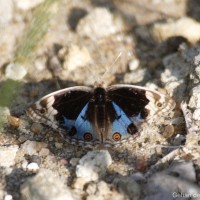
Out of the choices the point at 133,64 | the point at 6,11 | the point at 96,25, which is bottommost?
the point at 133,64

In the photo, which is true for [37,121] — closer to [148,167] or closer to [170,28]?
[148,167]

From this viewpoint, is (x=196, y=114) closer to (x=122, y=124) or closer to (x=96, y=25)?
(x=122, y=124)

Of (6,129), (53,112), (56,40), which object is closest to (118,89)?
(53,112)

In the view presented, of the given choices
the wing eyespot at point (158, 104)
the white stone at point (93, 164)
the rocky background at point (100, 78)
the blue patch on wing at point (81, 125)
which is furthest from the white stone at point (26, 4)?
the white stone at point (93, 164)

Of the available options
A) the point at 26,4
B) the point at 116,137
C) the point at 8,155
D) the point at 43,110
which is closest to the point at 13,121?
the point at 43,110

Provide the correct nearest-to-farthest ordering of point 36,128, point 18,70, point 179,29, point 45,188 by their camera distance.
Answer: point 45,188 < point 36,128 < point 18,70 < point 179,29

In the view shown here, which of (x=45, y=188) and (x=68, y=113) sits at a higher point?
(x=68, y=113)
